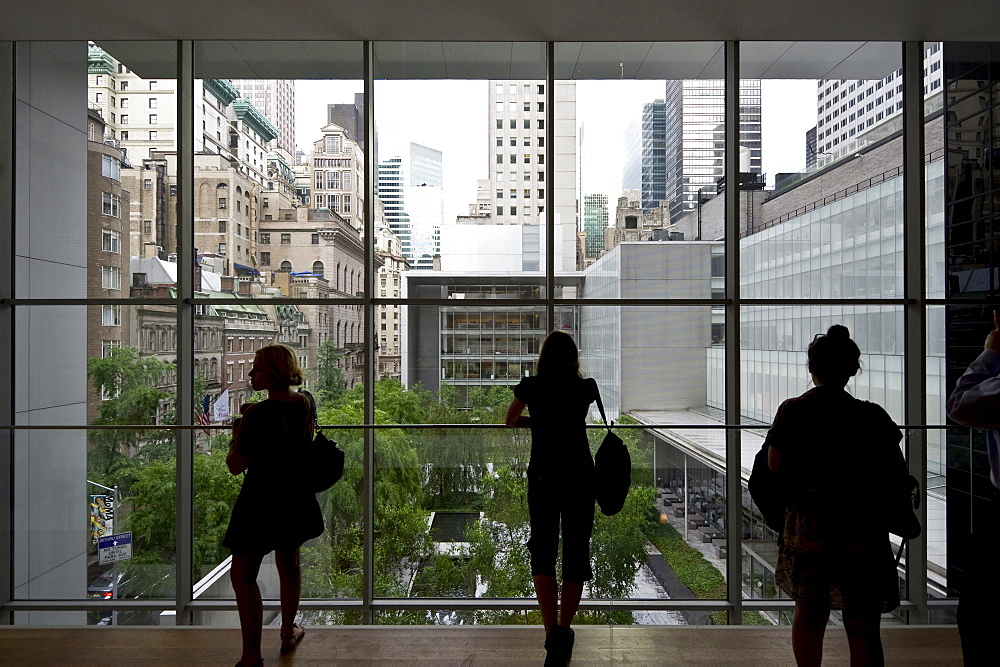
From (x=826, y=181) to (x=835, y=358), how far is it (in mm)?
2591

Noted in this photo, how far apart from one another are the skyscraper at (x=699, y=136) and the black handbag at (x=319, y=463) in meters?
2.70

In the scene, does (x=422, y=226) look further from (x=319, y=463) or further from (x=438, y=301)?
(x=319, y=463)

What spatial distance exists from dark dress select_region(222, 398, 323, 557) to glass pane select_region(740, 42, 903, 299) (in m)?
2.93

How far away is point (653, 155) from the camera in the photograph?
414 cm

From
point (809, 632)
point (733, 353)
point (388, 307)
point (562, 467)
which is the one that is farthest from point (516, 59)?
point (809, 632)

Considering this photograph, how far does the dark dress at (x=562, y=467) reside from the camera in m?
2.36

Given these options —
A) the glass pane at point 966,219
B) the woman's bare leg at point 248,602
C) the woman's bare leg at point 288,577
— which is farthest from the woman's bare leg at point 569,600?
the glass pane at point 966,219

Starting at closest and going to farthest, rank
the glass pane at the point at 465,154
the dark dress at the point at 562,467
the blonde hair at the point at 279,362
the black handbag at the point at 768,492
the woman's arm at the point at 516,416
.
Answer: the black handbag at the point at 768,492
the blonde hair at the point at 279,362
the dark dress at the point at 562,467
the woman's arm at the point at 516,416
the glass pane at the point at 465,154

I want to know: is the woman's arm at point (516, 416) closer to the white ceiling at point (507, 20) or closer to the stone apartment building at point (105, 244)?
the white ceiling at point (507, 20)

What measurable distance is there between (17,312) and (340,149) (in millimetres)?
2317

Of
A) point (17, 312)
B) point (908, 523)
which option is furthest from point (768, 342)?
point (17, 312)

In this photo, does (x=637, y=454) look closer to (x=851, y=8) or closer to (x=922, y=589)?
(x=922, y=589)

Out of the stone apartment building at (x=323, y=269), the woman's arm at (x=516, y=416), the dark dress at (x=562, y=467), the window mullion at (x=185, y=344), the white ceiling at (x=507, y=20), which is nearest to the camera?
the dark dress at (x=562, y=467)

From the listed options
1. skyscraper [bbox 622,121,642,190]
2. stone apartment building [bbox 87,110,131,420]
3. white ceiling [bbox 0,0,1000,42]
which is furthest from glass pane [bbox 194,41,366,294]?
skyscraper [bbox 622,121,642,190]
